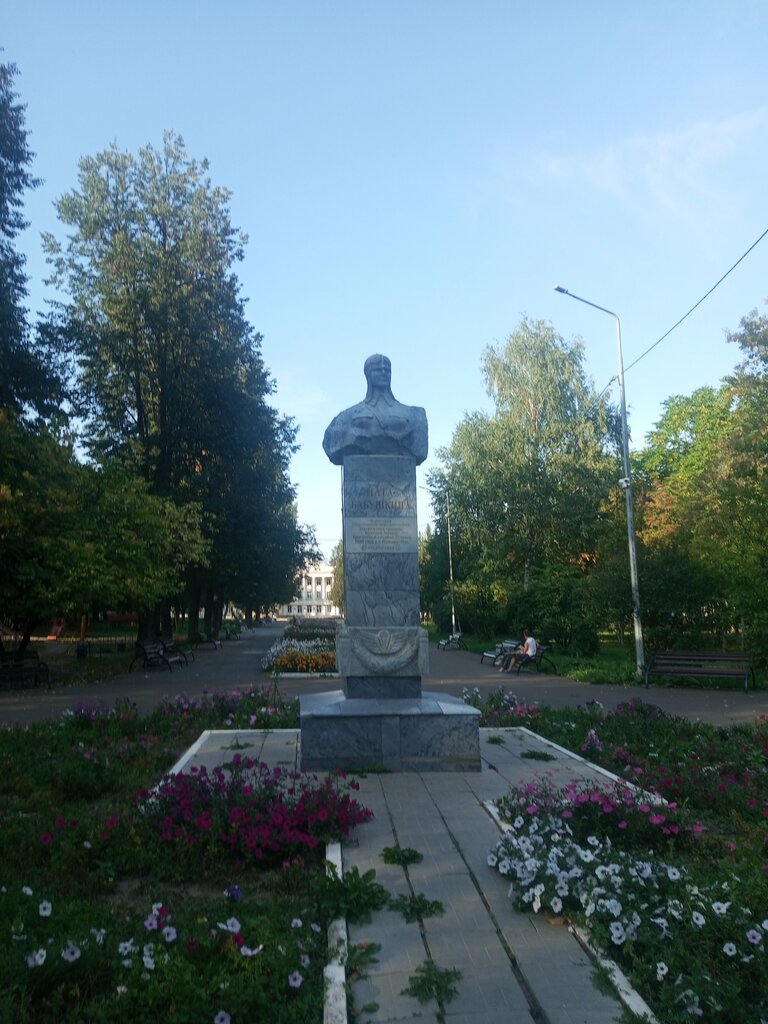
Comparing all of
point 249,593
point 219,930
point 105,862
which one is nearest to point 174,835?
point 105,862

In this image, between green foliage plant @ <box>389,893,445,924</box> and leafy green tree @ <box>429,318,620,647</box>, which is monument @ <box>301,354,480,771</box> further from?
leafy green tree @ <box>429,318,620,647</box>

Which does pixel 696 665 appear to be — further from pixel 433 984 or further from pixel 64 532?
pixel 433 984

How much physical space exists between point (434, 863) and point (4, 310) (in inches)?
784

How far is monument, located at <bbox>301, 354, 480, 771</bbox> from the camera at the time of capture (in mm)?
8023

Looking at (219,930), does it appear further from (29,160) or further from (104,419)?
(104,419)

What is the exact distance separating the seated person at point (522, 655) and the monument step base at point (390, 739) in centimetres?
1507

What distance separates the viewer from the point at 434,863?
17.2ft

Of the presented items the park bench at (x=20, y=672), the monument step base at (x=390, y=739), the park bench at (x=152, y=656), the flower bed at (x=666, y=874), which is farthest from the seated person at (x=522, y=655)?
the monument step base at (x=390, y=739)

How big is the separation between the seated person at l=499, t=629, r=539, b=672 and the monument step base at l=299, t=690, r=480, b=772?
49.5 feet

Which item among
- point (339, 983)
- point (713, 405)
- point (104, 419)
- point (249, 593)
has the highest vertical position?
point (713, 405)

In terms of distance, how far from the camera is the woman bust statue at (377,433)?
916cm

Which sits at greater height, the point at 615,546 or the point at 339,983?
the point at 615,546

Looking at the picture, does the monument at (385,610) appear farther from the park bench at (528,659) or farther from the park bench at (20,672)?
the park bench at (528,659)

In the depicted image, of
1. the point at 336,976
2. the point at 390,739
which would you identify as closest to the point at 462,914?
the point at 336,976
